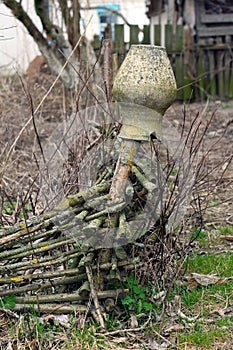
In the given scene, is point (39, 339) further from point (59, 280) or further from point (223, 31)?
point (223, 31)

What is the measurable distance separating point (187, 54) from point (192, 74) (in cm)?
40

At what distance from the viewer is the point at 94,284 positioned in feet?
8.97

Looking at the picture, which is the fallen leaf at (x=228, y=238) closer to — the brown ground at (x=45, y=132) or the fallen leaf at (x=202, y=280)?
the brown ground at (x=45, y=132)

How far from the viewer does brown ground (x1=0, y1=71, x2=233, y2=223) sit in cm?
470

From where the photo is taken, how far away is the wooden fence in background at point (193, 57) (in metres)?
9.77

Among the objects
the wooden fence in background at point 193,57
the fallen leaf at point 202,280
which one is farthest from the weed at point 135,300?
the wooden fence in background at point 193,57

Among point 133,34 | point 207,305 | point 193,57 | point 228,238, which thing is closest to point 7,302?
point 207,305

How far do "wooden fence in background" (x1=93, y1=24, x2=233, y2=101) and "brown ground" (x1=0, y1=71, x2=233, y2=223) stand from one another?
398mm

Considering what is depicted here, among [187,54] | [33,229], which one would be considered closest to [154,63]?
[33,229]

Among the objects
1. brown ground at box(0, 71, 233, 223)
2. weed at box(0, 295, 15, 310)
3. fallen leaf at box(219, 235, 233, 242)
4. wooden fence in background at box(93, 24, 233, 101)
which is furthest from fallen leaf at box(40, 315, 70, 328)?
wooden fence in background at box(93, 24, 233, 101)

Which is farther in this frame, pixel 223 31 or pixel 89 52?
pixel 223 31

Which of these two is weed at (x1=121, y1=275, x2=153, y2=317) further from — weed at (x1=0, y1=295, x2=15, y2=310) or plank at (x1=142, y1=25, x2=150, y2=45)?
plank at (x1=142, y1=25, x2=150, y2=45)

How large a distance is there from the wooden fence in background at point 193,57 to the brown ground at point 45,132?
1.31ft

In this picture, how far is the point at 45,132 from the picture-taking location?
7.46 metres
